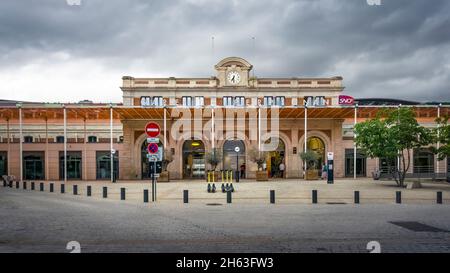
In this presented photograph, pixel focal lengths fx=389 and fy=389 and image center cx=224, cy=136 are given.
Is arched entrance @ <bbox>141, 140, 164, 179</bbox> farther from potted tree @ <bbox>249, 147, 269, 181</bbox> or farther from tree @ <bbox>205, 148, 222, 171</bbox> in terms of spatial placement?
potted tree @ <bbox>249, 147, 269, 181</bbox>

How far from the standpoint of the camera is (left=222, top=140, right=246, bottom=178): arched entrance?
39.1 metres

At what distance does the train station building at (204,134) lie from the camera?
38719 millimetres

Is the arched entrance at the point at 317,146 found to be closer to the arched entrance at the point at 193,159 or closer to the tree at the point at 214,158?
the tree at the point at 214,158

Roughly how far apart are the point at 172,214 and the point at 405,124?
1895cm

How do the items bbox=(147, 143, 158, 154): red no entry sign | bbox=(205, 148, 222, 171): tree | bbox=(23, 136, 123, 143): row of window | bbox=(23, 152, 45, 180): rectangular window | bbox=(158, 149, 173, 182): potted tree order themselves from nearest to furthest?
bbox=(147, 143, 158, 154): red no entry sign, bbox=(205, 148, 222, 171): tree, bbox=(158, 149, 173, 182): potted tree, bbox=(23, 152, 45, 180): rectangular window, bbox=(23, 136, 123, 143): row of window

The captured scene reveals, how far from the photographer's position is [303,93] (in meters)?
40.8

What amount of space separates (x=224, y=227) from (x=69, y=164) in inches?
1302

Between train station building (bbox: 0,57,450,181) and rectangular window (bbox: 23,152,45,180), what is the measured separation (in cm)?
9

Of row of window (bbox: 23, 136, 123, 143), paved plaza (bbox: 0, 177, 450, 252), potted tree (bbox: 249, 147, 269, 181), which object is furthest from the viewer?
row of window (bbox: 23, 136, 123, 143)

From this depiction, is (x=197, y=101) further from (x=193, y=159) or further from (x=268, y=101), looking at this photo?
(x=268, y=101)

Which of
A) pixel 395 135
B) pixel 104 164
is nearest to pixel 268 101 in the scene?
pixel 395 135

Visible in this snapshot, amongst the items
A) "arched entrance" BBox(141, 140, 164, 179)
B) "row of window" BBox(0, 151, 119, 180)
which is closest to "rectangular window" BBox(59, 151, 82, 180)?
"row of window" BBox(0, 151, 119, 180)

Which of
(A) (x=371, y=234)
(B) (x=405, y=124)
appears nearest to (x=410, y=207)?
(A) (x=371, y=234)

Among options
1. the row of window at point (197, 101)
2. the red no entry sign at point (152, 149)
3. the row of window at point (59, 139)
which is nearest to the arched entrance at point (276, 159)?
the row of window at point (197, 101)
